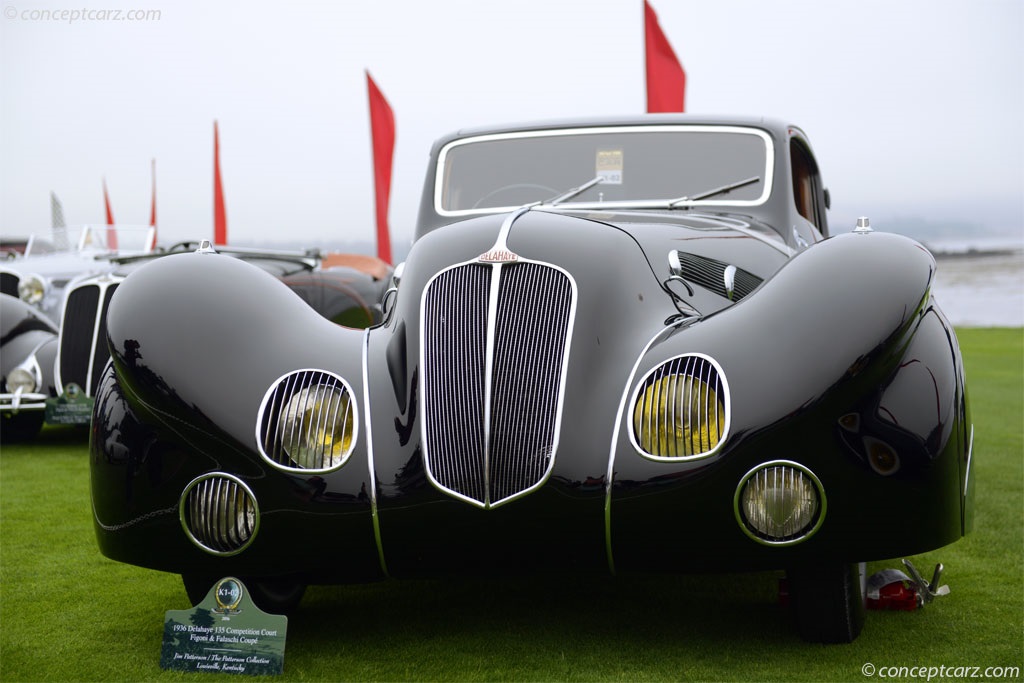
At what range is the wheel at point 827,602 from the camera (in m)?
2.94

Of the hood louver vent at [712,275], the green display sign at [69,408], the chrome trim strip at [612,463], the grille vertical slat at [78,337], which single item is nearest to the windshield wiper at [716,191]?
the hood louver vent at [712,275]

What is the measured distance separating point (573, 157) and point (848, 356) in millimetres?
2240

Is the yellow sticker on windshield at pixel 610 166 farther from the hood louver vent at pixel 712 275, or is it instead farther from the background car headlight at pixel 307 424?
the background car headlight at pixel 307 424

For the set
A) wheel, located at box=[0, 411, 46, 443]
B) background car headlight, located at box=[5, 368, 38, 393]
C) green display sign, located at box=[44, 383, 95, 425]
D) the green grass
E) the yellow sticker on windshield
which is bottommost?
wheel, located at box=[0, 411, 46, 443]

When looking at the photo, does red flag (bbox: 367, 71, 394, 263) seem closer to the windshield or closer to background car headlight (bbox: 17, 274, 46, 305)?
background car headlight (bbox: 17, 274, 46, 305)

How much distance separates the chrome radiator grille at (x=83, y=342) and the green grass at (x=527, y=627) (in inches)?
115

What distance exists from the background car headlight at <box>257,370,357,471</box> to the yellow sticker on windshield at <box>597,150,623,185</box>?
6.61 feet

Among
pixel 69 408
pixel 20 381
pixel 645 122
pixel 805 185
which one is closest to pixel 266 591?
pixel 645 122

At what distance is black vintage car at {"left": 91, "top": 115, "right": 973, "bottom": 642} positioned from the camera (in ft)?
8.72

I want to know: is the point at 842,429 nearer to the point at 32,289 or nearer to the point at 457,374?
the point at 457,374

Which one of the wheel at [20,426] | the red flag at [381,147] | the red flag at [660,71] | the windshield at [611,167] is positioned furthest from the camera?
the red flag at [381,147]

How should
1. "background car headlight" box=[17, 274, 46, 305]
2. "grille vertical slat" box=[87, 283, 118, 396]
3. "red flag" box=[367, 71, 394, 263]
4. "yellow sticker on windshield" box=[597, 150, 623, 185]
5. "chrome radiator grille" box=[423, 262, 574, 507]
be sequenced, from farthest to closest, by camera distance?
1. "red flag" box=[367, 71, 394, 263]
2. "background car headlight" box=[17, 274, 46, 305]
3. "grille vertical slat" box=[87, 283, 118, 396]
4. "yellow sticker on windshield" box=[597, 150, 623, 185]
5. "chrome radiator grille" box=[423, 262, 574, 507]

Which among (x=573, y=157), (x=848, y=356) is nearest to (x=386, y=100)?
(x=573, y=157)

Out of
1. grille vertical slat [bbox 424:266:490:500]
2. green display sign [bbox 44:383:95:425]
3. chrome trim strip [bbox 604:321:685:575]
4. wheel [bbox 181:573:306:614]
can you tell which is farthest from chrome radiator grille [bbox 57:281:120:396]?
chrome trim strip [bbox 604:321:685:575]
